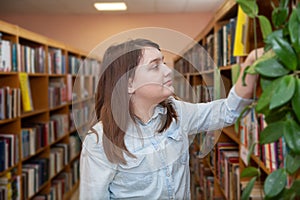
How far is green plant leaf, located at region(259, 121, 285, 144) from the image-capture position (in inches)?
20.4

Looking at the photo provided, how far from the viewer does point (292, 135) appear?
49cm

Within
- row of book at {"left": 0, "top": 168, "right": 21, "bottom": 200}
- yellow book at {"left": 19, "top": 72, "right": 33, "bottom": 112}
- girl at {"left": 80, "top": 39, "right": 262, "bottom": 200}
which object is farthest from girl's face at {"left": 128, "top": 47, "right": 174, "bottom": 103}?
yellow book at {"left": 19, "top": 72, "right": 33, "bottom": 112}

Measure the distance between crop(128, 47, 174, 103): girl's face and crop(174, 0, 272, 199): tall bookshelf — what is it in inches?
1.3

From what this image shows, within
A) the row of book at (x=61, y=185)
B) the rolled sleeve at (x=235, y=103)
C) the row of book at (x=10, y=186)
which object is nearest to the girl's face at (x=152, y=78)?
Answer: the rolled sleeve at (x=235, y=103)

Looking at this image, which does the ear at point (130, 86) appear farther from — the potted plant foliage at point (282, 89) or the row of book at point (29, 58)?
the row of book at point (29, 58)

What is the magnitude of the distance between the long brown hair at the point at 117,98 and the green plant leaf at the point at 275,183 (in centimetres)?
34

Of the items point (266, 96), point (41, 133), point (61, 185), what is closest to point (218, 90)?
point (266, 96)

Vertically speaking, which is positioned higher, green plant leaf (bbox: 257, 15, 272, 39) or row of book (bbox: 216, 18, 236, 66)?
row of book (bbox: 216, 18, 236, 66)

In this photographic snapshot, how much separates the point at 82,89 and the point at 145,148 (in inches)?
9.3

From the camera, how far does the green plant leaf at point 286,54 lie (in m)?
0.50

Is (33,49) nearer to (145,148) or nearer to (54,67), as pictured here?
(54,67)

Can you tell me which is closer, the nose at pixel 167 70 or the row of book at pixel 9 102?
the nose at pixel 167 70

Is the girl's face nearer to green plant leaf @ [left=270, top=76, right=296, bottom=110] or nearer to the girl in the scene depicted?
the girl

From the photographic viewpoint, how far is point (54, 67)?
372cm
